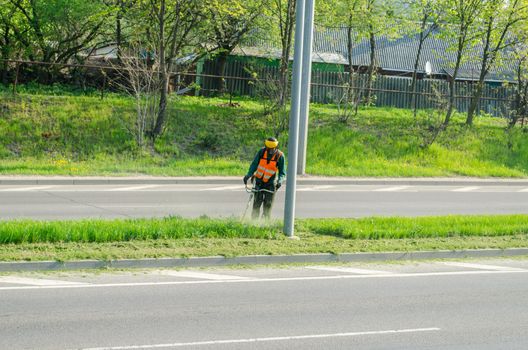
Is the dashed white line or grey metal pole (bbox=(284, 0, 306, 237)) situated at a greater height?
grey metal pole (bbox=(284, 0, 306, 237))

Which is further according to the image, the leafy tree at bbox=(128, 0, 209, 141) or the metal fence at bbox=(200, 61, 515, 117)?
the metal fence at bbox=(200, 61, 515, 117)

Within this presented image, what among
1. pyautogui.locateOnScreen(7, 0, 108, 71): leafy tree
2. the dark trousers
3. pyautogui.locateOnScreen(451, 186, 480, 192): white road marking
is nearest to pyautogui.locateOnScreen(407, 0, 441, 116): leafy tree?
pyautogui.locateOnScreen(451, 186, 480, 192): white road marking

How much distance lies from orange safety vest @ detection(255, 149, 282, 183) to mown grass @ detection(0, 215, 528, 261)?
0.88 m

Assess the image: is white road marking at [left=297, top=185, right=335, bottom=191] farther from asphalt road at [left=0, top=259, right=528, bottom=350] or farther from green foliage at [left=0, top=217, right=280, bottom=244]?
asphalt road at [left=0, top=259, right=528, bottom=350]

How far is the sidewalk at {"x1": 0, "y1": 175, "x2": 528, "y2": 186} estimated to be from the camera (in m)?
23.6

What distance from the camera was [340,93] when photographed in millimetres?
35688

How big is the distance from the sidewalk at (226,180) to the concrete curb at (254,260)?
1237 centimetres

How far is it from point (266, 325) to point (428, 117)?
28.0 meters

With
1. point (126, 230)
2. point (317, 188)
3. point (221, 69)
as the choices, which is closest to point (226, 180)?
point (317, 188)

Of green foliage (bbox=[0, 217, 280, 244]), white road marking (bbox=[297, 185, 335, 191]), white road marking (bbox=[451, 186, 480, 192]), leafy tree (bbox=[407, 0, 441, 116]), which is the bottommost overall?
white road marking (bbox=[451, 186, 480, 192])

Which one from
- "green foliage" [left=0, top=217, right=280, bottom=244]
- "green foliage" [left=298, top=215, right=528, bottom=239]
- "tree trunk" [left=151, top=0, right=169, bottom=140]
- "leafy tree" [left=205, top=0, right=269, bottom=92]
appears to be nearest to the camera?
"green foliage" [left=0, top=217, right=280, bottom=244]

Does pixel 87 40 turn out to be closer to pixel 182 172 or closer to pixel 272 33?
pixel 272 33

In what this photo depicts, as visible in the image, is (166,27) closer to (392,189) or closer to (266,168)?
(392,189)

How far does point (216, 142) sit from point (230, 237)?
16.8 m
